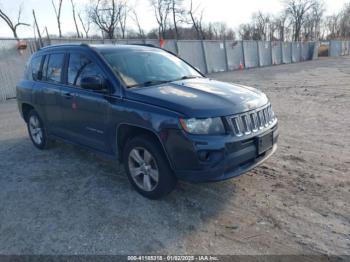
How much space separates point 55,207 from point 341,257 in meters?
3.12

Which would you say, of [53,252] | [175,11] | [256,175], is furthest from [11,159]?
[175,11]

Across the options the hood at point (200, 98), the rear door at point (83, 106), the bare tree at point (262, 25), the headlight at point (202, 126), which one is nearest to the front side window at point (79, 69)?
→ the rear door at point (83, 106)

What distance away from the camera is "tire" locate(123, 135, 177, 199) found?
346 cm

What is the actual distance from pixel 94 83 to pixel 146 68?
81 centimetres

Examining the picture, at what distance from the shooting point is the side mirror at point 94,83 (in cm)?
388

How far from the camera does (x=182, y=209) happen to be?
3537 mm

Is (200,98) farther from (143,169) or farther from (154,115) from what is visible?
(143,169)

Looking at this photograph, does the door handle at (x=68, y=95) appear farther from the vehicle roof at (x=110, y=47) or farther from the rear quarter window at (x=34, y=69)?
the rear quarter window at (x=34, y=69)

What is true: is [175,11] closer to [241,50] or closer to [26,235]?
[241,50]

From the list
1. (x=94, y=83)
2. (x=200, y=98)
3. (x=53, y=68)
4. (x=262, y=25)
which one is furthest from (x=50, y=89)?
(x=262, y=25)

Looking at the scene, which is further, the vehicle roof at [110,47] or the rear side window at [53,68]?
the rear side window at [53,68]

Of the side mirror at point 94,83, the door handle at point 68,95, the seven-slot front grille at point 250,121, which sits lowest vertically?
the seven-slot front grille at point 250,121

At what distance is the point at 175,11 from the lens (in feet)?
186

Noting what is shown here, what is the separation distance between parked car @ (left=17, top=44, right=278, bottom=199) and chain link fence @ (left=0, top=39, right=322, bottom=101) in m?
8.98
